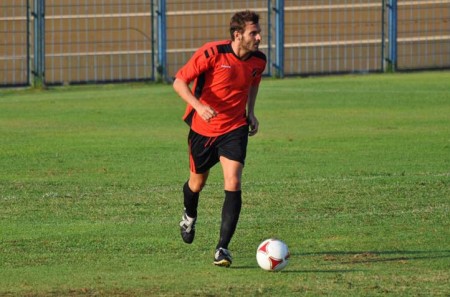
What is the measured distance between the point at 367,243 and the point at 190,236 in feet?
5.00

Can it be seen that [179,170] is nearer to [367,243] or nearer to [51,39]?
[367,243]

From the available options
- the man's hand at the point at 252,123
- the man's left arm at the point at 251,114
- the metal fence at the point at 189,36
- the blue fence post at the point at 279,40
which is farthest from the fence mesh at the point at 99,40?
the man's hand at the point at 252,123

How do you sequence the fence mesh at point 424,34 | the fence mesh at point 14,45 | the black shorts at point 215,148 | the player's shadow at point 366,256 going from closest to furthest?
1. the player's shadow at point 366,256
2. the black shorts at point 215,148
3. the fence mesh at point 14,45
4. the fence mesh at point 424,34

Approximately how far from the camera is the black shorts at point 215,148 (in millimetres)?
10258

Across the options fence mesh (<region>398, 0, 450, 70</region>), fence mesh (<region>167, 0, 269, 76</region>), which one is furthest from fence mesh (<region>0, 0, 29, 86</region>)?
fence mesh (<region>398, 0, 450, 70</region>)

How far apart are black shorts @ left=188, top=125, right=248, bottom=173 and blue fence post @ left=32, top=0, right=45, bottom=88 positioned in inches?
739

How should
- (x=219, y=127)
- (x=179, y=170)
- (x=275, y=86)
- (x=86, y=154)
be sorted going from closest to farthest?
(x=219, y=127) → (x=179, y=170) → (x=86, y=154) → (x=275, y=86)

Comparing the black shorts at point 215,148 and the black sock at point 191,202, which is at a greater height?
the black shorts at point 215,148

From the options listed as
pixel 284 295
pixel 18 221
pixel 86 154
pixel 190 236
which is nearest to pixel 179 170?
pixel 86 154

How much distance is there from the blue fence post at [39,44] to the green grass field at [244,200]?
3448 millimetres

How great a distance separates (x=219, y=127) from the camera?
10414 millimetres

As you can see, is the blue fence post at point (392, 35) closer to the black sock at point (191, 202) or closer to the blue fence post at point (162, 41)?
the blue fence post at point (162, 41)

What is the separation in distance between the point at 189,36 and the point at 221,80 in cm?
2207

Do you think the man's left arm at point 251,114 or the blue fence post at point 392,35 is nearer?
the man's left arm at point 251,114
